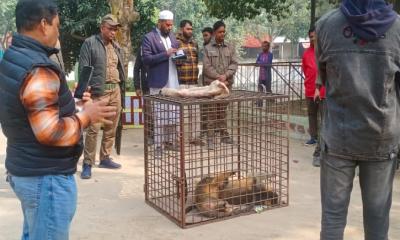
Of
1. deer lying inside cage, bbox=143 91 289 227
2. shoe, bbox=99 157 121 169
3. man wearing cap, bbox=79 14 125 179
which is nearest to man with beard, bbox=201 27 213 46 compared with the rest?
man wearing cap, bbox=79 14 125 179

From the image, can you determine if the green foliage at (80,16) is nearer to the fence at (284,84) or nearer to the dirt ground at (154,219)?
the fence at (284,84)

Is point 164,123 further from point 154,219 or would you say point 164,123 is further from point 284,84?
point 284,84

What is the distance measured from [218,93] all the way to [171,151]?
0.84m

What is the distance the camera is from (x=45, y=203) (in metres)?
2.38

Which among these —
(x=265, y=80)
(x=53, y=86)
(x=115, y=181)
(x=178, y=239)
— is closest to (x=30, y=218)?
(x=53, y=86)

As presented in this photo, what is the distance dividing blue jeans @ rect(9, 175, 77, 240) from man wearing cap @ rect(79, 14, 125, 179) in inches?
133

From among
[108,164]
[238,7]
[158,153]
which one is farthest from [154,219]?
[238,7]

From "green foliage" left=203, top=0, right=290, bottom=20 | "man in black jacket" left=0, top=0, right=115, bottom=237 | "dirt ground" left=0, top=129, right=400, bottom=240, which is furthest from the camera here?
"green foliage" left=203, top=0, right=290, bottom=20

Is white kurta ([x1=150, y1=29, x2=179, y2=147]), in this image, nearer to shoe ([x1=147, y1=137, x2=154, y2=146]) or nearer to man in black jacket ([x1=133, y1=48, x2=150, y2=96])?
shoe ([x1=147, y1=137, x2=154, y2=146])

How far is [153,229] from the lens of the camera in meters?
4.21

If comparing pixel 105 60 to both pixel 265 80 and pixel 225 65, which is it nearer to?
pixel 225 65

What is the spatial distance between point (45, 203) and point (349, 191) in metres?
1.68

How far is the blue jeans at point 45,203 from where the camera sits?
238 cm

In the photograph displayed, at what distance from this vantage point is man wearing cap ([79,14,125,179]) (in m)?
5.89
